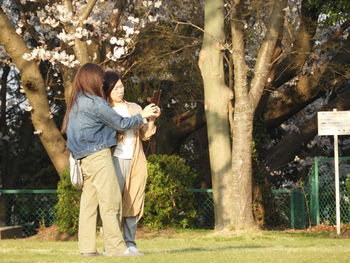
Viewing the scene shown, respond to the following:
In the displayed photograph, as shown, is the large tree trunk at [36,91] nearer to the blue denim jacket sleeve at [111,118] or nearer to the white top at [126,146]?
the white top at [126,146]

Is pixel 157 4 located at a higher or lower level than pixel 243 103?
higher

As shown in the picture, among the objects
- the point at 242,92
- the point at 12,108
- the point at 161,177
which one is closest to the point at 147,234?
the point at 161,177

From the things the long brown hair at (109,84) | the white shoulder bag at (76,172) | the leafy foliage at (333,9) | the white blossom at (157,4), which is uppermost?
the white blossom at (157,4)

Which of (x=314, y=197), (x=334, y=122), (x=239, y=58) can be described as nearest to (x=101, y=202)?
(x=239, y=58)

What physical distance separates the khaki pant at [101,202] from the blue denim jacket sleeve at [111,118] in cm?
26

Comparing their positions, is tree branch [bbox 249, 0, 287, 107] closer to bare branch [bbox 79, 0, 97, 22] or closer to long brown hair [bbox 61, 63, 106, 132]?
bare branch [bbox 79, 0, 97, 22]

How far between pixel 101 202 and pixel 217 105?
8.56 meters

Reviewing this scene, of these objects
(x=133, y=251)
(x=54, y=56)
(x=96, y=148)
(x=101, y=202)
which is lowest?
(x=133, y=251)

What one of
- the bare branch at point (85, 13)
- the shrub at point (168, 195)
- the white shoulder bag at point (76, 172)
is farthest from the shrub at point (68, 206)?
the white shoulder bag at point (76, 172)

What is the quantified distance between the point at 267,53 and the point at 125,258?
8.59 metres

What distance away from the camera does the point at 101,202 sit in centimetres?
866

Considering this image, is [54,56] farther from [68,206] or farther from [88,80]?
[88,80]

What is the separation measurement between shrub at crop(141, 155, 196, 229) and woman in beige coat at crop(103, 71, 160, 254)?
8.56m

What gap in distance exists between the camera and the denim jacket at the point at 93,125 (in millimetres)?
8641
